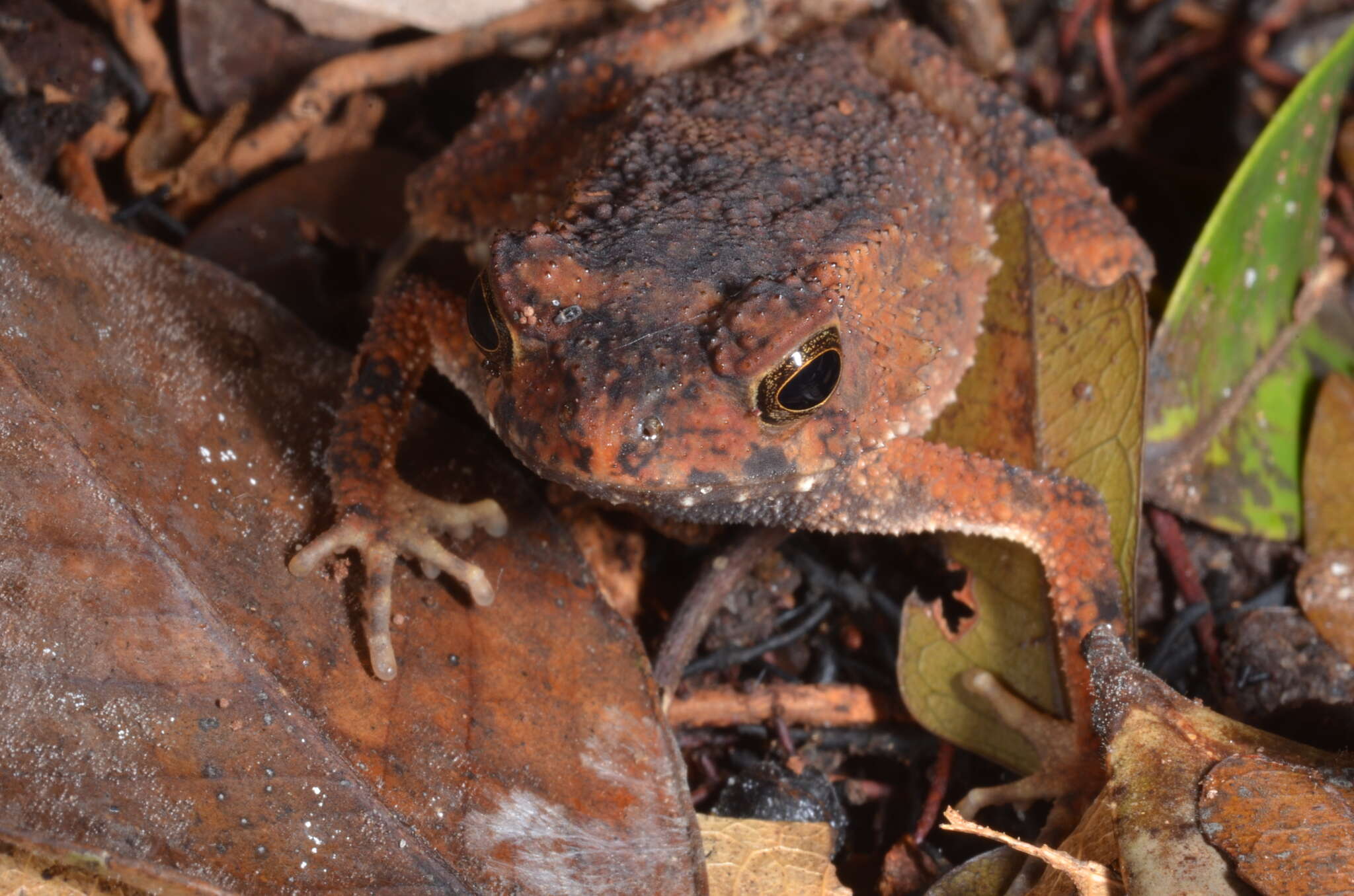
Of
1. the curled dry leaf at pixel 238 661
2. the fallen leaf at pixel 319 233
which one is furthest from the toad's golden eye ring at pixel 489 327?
the fallen leaf at pixel 319 233

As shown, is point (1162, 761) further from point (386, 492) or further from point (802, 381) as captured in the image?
point (386, 492)

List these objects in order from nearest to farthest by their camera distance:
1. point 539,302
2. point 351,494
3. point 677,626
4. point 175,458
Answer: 1. point 539,302
2. point 175,458
3. point 351,494
4. point 677,626

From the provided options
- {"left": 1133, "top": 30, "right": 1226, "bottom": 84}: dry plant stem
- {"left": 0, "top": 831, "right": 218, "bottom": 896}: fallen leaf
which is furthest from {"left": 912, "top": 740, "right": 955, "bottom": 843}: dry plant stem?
{"left": 1133, "top": 30, "right": 1226, "bottom": 84}: dry plant stem

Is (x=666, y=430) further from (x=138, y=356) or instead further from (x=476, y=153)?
(x=476, y=153)

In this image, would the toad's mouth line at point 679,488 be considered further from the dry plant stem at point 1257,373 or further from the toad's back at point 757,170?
the dry plant stem at point 1257,373

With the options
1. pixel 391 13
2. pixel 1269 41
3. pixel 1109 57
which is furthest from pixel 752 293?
pixel 1269 41

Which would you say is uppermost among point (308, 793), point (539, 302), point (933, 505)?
point (539, 302)

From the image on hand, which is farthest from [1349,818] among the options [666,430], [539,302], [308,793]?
[308,793]
